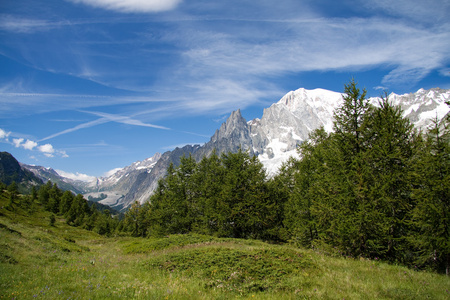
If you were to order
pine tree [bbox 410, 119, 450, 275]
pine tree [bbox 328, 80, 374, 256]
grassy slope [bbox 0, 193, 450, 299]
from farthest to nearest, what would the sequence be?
pine tree [bbox 328, 80, 374, 256], pine tree [bbox 410, 119, 450, 275], grassy slope [bbox 0, 193, 450, 299]

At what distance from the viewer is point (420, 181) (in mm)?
13359

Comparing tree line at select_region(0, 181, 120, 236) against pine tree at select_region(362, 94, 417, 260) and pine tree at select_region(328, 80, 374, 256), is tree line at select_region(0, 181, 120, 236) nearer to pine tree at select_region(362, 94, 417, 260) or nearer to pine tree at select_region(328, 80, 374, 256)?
pine tree at select_region(328, 80, 374, 256)

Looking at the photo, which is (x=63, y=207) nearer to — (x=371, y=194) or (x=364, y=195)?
(x=364, y=195)

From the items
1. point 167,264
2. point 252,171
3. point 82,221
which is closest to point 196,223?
point 252,171

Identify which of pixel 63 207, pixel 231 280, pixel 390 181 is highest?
pixel 390 181

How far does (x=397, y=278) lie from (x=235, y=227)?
71.0ft

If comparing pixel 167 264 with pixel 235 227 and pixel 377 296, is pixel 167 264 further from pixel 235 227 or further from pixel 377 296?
pixel 235 227

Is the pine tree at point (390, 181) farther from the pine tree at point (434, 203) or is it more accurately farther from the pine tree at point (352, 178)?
the pine tree at point (434, 203)

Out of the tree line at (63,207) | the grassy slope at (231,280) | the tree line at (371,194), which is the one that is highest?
the tree line at (371,194)

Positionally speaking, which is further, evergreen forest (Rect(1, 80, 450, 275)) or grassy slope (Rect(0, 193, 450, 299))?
evergreen forest (Rect(1, 80, 450, 275))

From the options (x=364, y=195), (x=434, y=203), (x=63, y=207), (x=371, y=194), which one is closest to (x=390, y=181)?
(x=371, y=194)

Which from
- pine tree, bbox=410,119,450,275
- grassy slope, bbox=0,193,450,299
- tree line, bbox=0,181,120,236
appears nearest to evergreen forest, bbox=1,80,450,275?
pine tree, bbox=410,119,450,275


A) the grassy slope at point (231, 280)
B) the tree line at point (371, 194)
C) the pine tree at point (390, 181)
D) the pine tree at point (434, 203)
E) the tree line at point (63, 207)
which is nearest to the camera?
the grassy slope at point (231, 280)

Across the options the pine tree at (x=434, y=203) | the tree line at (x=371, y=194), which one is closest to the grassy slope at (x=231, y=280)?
the pine tree at (x=434, y=203)
